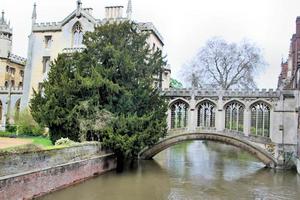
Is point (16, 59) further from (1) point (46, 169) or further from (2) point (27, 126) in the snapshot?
(1) point (46, 169)

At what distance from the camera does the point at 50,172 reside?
13.0m

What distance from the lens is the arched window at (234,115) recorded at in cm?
2319

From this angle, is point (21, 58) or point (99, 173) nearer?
point (99, 173)

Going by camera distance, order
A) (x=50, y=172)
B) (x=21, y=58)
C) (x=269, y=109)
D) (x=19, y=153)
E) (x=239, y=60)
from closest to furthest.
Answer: (x=19, y=153) → (x=50, y=172) → (x=269, y=109) → (x=239, y=60) → (x=21, y=58)

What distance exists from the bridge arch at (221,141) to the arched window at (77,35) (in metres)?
11.0

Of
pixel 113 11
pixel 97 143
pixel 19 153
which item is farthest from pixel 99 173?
pixel 113 11

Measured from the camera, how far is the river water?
13.5m

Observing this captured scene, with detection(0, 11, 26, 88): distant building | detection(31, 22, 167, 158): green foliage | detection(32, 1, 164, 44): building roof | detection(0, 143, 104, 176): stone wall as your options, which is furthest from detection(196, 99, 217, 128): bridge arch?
detection(0, 11, 26, 88): distant building

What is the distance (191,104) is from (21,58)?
1051 inches

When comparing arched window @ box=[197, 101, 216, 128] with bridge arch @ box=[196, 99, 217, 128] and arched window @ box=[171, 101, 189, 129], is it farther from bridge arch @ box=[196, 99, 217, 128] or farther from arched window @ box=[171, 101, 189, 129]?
arched window @ box=[171, 101, 189, 129]

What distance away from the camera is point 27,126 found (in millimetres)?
27172

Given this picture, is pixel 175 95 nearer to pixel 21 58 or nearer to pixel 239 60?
pixel 239 60

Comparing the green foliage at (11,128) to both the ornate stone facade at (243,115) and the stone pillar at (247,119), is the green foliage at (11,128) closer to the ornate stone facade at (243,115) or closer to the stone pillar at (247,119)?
the ornate stone facade at (243,115)

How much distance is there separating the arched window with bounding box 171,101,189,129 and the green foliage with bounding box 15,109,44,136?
9.40 meters
